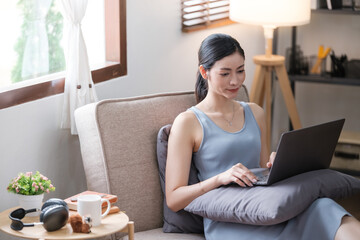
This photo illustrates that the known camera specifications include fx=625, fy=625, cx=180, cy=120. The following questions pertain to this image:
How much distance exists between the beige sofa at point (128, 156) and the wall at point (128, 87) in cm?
18

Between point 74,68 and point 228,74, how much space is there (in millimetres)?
633

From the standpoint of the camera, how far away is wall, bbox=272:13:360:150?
159 inches

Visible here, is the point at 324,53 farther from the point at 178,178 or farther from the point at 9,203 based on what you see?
the point at 9,203

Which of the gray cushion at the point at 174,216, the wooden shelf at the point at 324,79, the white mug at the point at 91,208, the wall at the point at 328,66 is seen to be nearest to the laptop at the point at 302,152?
the gray cushion at the point at 174,216

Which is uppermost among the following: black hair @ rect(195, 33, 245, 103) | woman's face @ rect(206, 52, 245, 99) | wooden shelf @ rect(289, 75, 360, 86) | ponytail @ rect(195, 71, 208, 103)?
black hair @ rect(195, 33, 245, 103)

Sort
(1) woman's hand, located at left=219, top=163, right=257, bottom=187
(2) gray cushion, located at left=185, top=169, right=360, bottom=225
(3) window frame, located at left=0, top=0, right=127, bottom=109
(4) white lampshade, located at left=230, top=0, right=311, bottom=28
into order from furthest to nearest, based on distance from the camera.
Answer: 1. (4) white lampshade, located at left=230, top=0, right=311, bottom=28
2. (3) window frame, located at left=0, top=0, right=127, bottom=109
3. (1) woman's hand, located at left=219, top=163, right=257, bottom=187
4. (2) gray cushion, located at left=185, top=169, right=360, bottom=225

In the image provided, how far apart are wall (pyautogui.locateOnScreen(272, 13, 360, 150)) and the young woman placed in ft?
5.97

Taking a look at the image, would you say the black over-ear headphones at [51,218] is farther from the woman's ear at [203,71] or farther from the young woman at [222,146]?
the woman's ear at [203,71]

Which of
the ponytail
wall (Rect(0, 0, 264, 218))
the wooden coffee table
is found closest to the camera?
the wooden coffee table

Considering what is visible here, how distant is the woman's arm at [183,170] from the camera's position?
83.9 inches

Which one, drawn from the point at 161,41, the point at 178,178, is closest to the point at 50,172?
the point at 178,178

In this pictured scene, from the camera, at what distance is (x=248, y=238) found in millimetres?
2029

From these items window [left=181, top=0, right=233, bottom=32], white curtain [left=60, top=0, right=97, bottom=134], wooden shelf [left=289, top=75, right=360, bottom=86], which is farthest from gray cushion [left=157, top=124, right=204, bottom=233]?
wooden shelf [left=289, top=75, right=360, bottom=86]

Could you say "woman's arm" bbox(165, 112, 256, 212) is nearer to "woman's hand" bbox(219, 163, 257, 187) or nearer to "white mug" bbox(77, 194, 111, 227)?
"woman's hand" bbox(219, 163, 257, 187)
